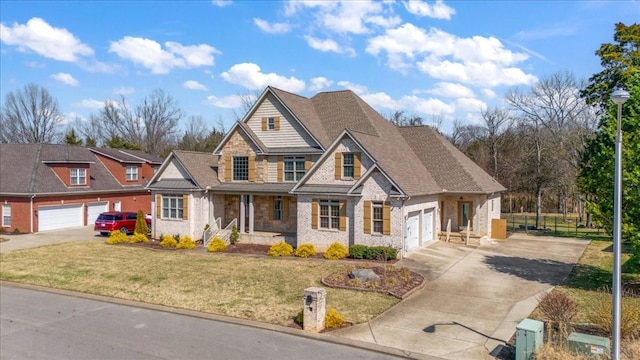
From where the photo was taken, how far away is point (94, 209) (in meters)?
40.3

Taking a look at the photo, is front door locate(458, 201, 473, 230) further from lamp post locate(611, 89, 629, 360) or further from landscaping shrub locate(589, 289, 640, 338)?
lamp post locate(611, 89, 629, 360)

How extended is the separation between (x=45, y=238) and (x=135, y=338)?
2447cm

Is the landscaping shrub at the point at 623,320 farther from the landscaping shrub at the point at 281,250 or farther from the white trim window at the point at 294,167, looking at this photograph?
the white trim window at the point at 294,167

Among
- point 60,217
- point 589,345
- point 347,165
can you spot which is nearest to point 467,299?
point 589,345

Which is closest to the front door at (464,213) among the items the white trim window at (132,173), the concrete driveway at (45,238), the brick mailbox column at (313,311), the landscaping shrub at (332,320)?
the landscaping shrub at (332,320)

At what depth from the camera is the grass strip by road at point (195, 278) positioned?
49.4 ft

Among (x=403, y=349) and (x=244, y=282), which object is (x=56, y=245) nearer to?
(x=244, y=282)

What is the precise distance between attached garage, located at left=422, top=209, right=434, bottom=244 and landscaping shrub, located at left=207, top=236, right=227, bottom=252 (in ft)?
38.3

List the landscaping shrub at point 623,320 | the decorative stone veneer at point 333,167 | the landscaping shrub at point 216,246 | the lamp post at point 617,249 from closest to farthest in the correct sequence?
the lamp post at point 617,249 < the landscaping shrub at point 623,320 < the decorative stone veneer at point 333,167 < the landscaping shrub at point 216,246

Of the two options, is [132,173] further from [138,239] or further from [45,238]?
[138,239]

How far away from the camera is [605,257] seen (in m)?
23.5

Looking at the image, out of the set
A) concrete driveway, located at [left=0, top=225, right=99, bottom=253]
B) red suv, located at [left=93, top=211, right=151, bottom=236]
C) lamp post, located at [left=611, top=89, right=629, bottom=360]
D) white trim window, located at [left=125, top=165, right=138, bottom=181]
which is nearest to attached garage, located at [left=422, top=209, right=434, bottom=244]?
lamp post, located at [left=611, top=89, right=629, bottom=360]

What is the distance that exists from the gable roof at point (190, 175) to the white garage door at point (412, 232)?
527 inches

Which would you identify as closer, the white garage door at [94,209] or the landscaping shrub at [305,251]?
the landscaping shrub at [305,251]
